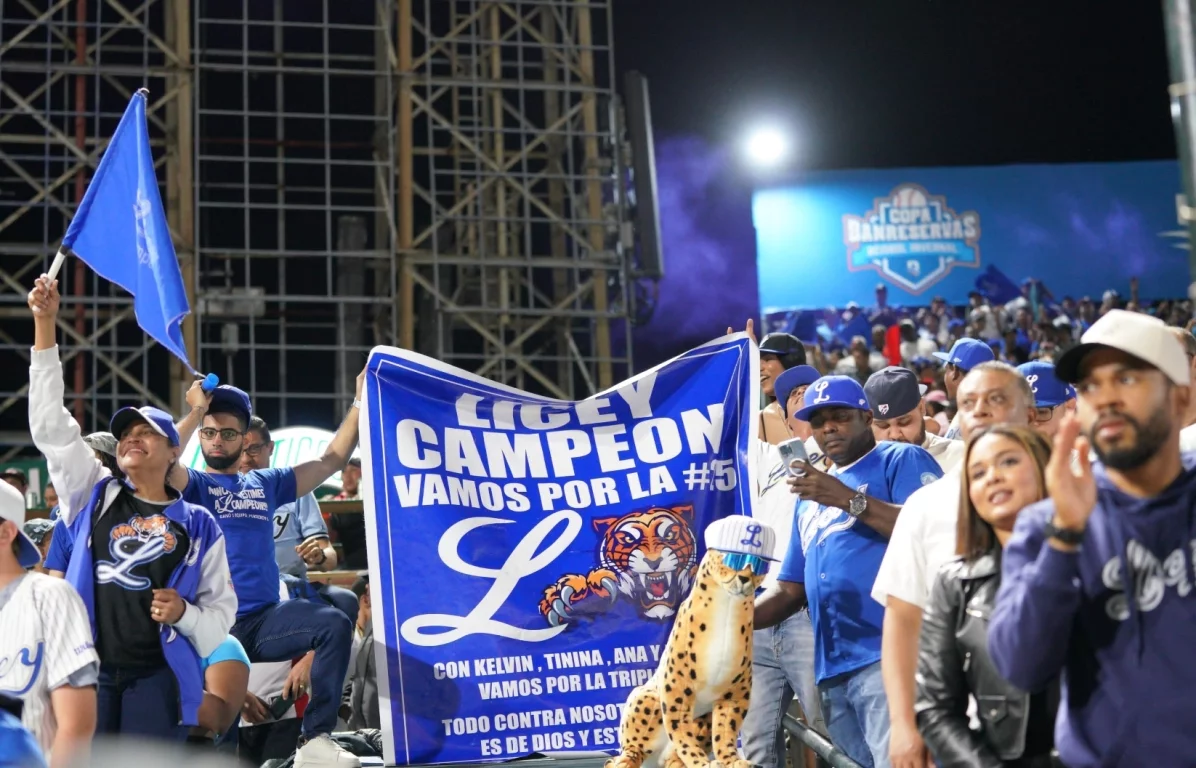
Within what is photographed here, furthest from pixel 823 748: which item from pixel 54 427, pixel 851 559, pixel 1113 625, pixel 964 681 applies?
pixel 54 427

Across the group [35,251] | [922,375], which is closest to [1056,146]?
[922,375]

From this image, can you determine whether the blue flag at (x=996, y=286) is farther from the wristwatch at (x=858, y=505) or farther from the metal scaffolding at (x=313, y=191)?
the wristwatch at (x=858, y=505)

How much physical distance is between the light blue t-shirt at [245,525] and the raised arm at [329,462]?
0.62 feet

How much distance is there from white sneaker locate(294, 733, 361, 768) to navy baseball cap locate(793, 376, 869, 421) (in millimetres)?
2132

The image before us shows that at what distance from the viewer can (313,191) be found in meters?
15.7

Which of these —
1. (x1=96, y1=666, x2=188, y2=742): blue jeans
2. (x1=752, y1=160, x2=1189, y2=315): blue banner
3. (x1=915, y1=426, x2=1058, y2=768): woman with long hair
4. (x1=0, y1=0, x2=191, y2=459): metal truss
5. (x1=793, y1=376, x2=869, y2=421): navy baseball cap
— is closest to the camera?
(x1=915, y1=426, x2=1058, y2=768): woman with long hair

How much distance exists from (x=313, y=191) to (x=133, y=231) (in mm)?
9387

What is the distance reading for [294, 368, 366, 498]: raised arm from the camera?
6.29m

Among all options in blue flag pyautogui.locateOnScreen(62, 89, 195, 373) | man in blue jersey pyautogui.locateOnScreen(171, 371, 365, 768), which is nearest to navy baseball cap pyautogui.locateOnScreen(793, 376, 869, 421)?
man in blue jersey pyautogui.locateOnScreen(171, 371, 365, 768)

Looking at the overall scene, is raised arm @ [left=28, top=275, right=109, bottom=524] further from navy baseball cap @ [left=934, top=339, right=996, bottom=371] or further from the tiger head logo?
navy baseball cap @ [left=934, top=339, right=996, bottom=371]

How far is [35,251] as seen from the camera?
46.5 ft

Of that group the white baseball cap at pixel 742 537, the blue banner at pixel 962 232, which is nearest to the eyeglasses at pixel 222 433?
the white baseball cap at pixel 742 537

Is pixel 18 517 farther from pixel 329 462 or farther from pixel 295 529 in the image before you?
pixel 295 529

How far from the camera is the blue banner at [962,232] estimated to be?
21594 millimetres
